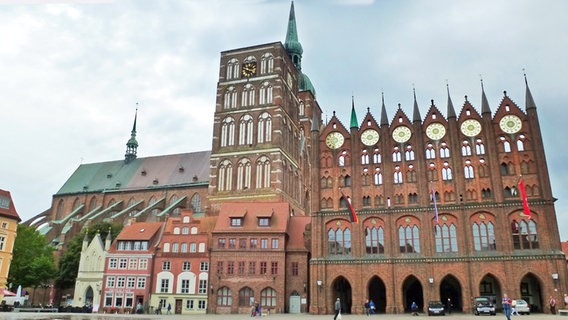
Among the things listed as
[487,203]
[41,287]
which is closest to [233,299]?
[487,203]

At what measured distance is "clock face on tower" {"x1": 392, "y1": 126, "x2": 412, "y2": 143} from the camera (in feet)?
154

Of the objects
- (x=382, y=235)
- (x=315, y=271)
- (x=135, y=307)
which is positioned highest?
(x=382, y=235)

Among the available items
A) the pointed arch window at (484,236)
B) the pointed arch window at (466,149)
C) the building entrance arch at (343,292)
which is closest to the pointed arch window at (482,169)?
the pointed arch window at (466,149)

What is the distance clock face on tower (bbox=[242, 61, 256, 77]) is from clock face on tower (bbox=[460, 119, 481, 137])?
36.8 meters

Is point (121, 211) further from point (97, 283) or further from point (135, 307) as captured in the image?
point (135, 307)

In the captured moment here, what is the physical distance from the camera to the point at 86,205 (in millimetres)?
85562

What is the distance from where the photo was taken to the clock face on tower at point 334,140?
49.1 m

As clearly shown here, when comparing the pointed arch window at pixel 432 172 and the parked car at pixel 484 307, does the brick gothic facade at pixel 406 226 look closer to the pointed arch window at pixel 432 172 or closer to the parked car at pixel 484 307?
the pointed arch window at pixel 432 172

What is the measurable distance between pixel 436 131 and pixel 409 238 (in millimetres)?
10958

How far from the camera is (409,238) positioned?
44125 millimetres

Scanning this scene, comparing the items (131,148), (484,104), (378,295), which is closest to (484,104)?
(484,104)

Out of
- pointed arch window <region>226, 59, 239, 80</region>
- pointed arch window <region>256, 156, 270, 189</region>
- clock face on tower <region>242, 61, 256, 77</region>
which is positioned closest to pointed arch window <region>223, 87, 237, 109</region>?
pointed arch window <region>226, 59, 239, 80</region>

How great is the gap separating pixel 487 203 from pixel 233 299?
2637 cm

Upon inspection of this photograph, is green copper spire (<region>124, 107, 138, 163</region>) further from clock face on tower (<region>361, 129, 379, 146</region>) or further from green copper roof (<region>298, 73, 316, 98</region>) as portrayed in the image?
clock face on tower (<region>361, 129, 379, 146</region>)
